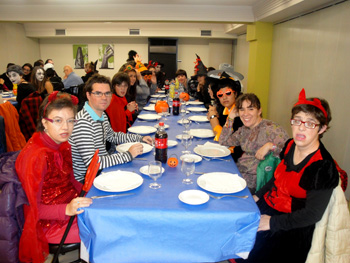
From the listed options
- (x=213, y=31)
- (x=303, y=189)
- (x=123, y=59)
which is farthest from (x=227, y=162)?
(x=123, y=59)

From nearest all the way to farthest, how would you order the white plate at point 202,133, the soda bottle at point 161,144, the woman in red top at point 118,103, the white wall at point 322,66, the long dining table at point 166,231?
the long dining table at point 166,231, the soda bottle at point 161,144, the white plate at point 202,133, the woman in red top at point 118,103, the white wall at point 322,66

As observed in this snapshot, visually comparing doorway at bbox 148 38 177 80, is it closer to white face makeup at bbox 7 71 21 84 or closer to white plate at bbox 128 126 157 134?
white face makeup at bbox 7 71 21 84

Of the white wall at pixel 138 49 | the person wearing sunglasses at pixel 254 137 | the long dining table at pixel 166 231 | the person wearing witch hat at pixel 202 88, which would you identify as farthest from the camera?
the white wall at pixel 138 49

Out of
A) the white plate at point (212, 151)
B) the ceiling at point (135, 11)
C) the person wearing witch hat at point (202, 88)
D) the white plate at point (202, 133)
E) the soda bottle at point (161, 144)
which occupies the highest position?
the ceiling at point (135, 11)

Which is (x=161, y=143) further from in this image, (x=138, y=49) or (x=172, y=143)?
(x=138, y=49)

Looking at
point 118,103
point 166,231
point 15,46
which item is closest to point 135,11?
point 118,103

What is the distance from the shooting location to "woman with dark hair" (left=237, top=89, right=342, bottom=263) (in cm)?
133

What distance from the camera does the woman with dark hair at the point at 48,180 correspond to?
1371 millimetres

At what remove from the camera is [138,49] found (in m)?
10.9

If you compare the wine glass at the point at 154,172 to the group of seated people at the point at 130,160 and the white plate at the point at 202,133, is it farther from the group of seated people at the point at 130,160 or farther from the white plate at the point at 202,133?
the white plate at the point at 202,133

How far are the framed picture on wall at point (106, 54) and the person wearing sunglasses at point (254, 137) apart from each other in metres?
9.69

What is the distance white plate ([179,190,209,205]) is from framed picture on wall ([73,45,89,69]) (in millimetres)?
10783

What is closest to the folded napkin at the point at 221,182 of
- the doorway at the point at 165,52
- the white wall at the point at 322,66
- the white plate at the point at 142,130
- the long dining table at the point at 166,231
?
the long dining table at the point at 166,231

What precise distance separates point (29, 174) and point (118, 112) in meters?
2.01
